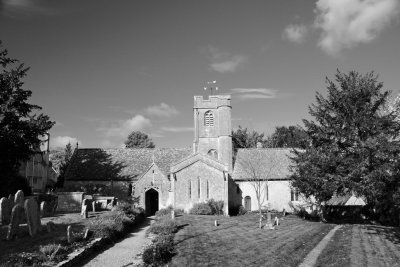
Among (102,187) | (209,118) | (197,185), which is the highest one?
(209,118)

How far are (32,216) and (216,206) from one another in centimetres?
2255

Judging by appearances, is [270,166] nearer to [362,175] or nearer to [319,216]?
[319,216]

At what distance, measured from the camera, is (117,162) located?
1857 inches

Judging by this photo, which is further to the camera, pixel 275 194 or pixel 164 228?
pixel 275 194

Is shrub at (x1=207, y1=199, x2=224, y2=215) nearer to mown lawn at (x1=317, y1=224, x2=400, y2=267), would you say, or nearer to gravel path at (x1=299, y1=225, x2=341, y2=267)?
mown lawn at (x1=317, y1=224, x2=400, y2=267)

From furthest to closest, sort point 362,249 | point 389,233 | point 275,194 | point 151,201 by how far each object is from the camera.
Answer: point 275,194 → point 151,201 → point 389,233 → point 362,249

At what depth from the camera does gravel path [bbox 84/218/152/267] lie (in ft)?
54.6

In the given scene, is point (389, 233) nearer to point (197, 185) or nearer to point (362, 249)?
point (362, 249)

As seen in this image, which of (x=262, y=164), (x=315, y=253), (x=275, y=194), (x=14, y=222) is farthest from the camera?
(x=262, y=164)

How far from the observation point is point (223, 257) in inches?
697

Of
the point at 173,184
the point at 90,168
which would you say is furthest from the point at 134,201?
the point at 90,168

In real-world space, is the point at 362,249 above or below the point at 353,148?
below

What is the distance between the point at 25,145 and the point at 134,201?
13.8m

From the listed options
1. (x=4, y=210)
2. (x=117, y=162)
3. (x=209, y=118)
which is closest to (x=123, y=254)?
(x=4, y=210)
